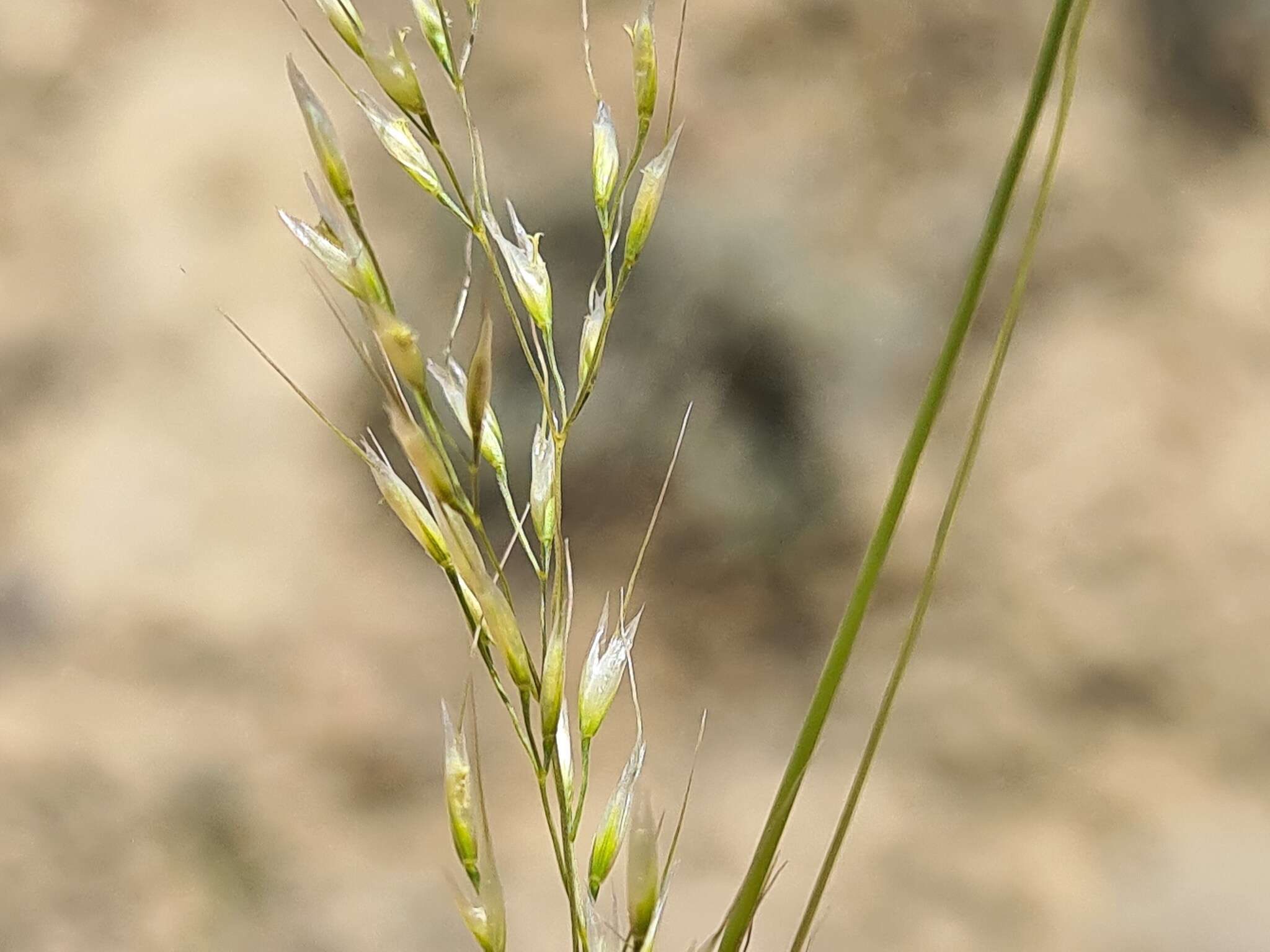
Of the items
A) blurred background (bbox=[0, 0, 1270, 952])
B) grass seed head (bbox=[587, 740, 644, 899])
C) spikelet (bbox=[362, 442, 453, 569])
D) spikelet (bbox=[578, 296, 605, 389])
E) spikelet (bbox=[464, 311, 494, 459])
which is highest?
blurred background (bbox=[0, 0, 1270, 952])

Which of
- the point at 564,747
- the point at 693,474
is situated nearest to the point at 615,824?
the point at 564,747

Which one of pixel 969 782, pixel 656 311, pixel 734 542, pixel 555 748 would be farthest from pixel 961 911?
pixel 555 748

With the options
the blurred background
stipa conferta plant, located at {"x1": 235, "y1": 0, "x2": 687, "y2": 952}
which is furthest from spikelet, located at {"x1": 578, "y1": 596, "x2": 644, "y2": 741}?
the blurred background

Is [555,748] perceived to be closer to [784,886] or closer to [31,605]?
[784,886]

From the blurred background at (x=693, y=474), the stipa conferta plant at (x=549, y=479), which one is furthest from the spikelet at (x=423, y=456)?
the blurred background at (x=693, y=474)

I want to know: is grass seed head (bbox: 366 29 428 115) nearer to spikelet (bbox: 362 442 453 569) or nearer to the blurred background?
spikelet (bbox: 362 442 453 569)

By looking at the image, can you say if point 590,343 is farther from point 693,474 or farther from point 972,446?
point 693,474
